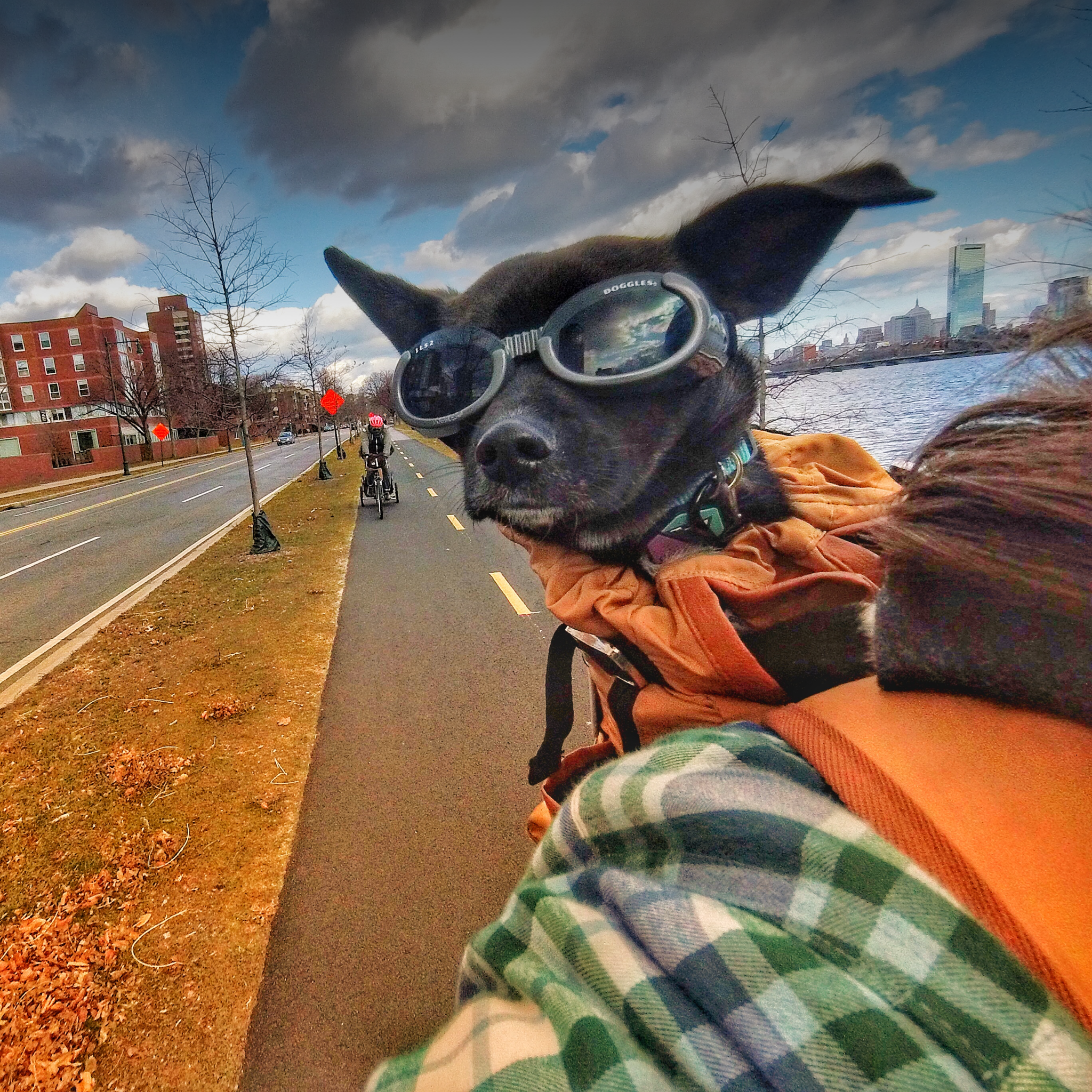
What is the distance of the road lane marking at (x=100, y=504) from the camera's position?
17250 millimetres

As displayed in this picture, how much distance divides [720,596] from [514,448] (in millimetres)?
525

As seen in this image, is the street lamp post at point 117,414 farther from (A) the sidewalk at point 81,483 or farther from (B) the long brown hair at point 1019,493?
(B) the long brown hair at point 1019,493

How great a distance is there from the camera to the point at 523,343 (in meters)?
1.35

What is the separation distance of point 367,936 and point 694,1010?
2745 mm

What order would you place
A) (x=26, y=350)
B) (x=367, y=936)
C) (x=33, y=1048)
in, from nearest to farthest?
(x=33, y=1048), (x=367, y=936), (x=26, y=350)

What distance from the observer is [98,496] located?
2498 centimetres

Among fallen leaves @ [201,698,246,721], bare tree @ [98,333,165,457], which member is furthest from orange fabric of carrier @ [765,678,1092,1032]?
bare tree @ [98,333,165,457]

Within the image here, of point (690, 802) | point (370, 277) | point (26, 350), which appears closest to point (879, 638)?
point (690, 802)

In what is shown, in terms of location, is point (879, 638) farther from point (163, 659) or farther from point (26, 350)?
point (26, 350)

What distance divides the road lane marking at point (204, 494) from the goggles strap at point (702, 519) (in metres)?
23.3

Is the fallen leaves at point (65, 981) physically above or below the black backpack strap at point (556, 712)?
below

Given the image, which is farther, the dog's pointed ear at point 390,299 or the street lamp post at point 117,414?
→ the street lamp post at point 117,414

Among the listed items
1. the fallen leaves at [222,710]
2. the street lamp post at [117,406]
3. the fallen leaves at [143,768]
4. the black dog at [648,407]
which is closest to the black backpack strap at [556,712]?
the black dog at [648,407]

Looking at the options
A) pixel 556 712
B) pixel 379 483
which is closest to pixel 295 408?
pixel 379 483
